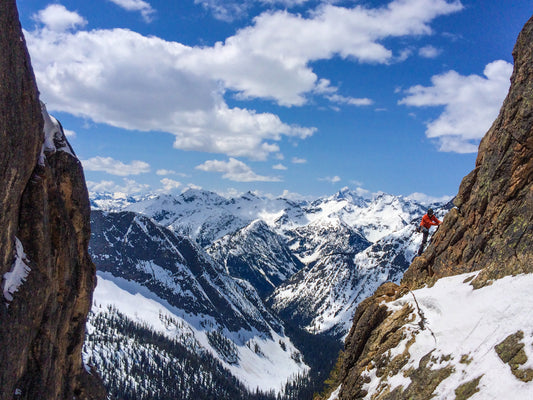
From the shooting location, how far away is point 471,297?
2612 cm

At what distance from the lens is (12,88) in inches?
997

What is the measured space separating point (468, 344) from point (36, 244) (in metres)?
33.5

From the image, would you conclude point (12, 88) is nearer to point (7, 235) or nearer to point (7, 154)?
point (7, 154)

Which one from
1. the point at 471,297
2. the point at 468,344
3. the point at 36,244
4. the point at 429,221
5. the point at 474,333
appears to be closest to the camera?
the point at 468,344

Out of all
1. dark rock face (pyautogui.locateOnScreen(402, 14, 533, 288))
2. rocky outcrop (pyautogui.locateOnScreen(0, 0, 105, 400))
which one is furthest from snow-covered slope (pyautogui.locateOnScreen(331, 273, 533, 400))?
rocky outcrop (pyautogui.locateOnScreen(0, 0, 105, 400))

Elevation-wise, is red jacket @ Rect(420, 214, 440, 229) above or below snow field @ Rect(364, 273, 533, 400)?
above

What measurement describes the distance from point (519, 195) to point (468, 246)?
6.18 metres

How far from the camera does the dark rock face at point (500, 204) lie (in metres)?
26.7

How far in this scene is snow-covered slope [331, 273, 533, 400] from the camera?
59.6ft

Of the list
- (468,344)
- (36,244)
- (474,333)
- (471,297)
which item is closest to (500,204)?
(471,297)

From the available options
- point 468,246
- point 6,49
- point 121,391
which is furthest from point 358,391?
point 121,391

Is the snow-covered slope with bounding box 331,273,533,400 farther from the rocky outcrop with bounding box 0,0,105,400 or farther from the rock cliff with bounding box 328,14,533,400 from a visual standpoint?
the rocky outcrop with bounding box 0,0,105,400

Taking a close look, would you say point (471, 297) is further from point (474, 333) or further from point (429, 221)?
point (429, 221)

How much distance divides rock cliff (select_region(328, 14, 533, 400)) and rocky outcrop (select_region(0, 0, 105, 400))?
1029 inches
